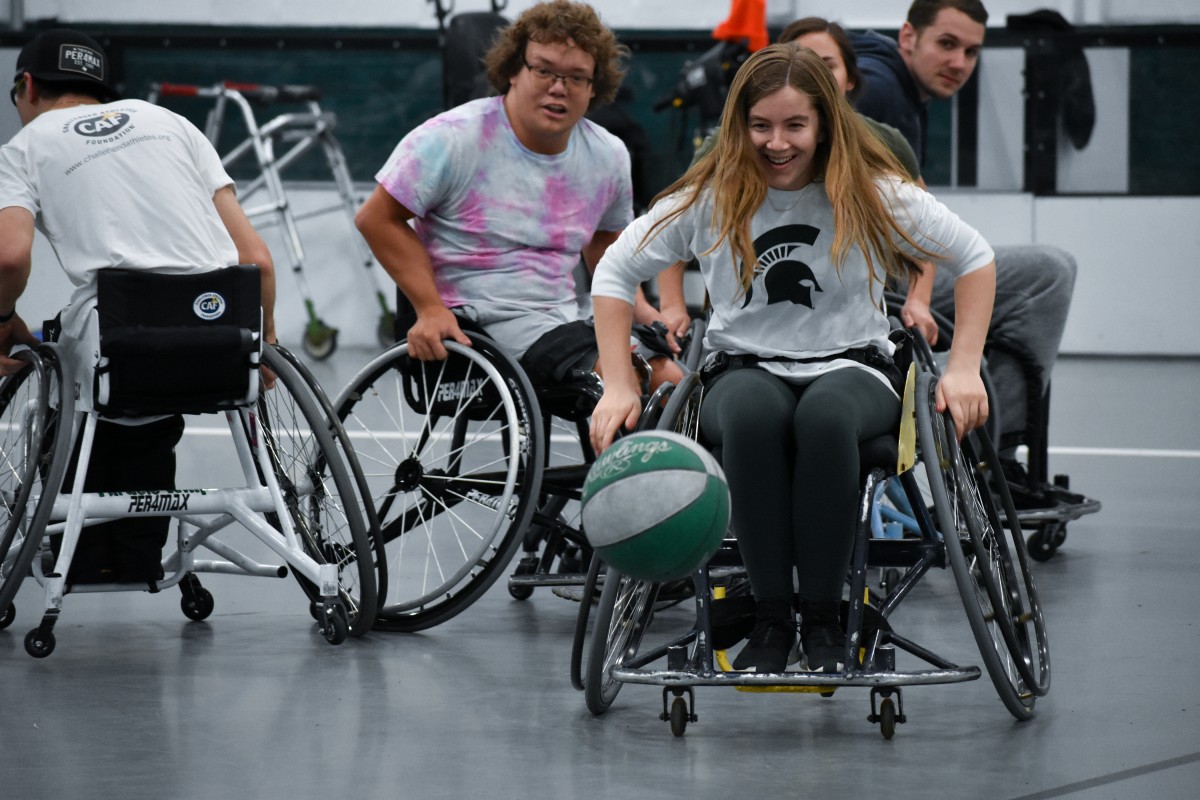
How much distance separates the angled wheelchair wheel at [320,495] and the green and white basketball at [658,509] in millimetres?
787

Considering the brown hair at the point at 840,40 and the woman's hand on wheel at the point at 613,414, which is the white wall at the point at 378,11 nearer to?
the brown hair at the point at 840,40

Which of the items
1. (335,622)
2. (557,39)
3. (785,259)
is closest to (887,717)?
(785,259)

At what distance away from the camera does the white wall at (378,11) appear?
376 inches

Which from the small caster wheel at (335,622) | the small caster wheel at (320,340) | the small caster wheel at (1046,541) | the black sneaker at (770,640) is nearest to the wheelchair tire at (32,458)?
the small caster wheel at (335,622)

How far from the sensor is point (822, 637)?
2.85m

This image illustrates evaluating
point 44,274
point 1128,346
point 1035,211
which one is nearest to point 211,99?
point 44,274

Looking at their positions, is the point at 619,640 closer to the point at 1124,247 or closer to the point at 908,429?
the point at 908,429

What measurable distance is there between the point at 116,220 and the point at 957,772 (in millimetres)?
1888

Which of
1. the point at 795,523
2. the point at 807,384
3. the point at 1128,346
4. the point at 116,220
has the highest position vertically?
the point at 116,220

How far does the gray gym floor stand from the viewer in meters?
Answer: 2.61

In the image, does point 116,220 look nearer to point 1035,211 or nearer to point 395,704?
point 395,704

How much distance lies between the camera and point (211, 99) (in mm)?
9531

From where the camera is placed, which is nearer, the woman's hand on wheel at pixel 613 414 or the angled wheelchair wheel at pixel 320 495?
the woman's hand on wheel at pixel 613 414

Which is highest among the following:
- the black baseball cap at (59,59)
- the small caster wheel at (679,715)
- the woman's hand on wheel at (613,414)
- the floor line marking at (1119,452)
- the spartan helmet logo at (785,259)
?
the black baseball cap at (59,59)
